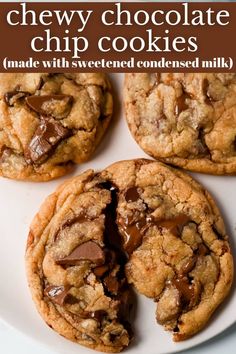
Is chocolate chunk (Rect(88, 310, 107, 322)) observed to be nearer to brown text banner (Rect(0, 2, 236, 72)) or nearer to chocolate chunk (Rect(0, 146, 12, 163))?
chocolate chunk (Rect(0, 146, 12, 163))

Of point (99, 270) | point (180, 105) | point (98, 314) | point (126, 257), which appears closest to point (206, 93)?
point (180, 105)

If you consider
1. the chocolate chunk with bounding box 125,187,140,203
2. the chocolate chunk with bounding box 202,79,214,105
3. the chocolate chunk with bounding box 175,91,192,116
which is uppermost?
the chocolate chunk with bounding box 202,79,214,105

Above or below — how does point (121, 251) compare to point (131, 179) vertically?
below

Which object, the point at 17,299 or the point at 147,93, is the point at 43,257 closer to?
the point at 17,299

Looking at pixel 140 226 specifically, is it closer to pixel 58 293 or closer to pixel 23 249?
A: pixel 58 293

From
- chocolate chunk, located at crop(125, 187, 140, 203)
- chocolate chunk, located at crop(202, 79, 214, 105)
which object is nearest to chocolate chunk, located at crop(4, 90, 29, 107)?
chocolate chunk, located at crop(125, 187, 140, 203)

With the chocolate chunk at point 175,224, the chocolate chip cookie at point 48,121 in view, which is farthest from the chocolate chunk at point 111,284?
the chocolate chip cookie at point 48,121

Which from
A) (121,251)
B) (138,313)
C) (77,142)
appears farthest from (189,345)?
(77,142)
